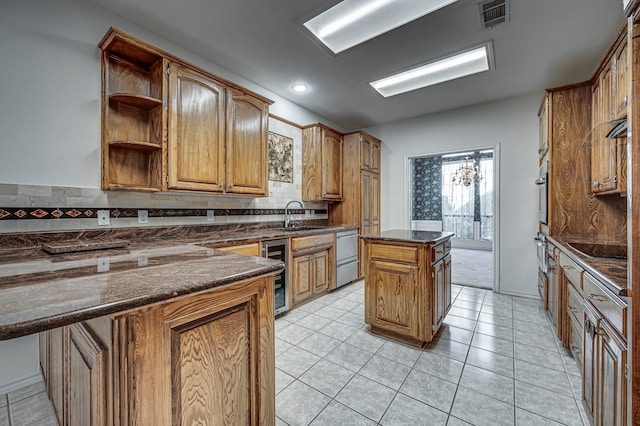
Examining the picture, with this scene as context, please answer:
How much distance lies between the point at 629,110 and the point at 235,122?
2.65 meters

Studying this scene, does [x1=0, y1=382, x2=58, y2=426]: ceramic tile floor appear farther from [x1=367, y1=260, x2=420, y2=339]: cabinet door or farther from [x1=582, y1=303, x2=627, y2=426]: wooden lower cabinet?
[x1=582, y1=303, x2=627, y2=426]: wooden lower cabinet

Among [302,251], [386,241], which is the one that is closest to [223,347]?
[386,241]

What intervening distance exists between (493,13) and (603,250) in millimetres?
1934

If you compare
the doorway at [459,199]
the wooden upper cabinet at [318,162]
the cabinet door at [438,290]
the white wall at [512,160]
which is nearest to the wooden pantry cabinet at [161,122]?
the wooden upper cabinet at [318,162]

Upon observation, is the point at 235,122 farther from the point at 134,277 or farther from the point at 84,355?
the point at 84,355

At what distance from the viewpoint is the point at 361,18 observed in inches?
86.9

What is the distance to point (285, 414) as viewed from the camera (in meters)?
1.53

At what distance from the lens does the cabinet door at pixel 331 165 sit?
3.99 m

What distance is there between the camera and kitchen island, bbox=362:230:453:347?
7.11ft

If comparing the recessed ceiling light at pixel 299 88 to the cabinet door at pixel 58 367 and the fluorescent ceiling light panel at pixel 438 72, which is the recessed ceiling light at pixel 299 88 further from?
the cabinet door at pixel 58 367

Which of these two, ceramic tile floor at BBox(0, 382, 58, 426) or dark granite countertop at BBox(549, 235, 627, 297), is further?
ceramic tile floor at BBox(0, 382, 58, 426)

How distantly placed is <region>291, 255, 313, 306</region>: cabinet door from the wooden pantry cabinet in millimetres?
1144

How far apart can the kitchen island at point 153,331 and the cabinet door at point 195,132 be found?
3.74 feet

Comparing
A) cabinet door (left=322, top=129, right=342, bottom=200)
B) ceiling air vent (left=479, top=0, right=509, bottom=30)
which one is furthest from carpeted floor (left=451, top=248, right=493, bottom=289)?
ceiling air vent (left=479, top=0, right=509, bottom=30)
